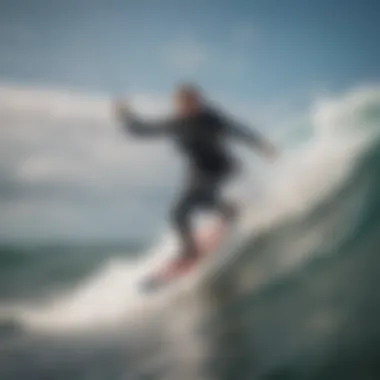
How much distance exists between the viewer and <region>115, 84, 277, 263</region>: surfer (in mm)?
1581

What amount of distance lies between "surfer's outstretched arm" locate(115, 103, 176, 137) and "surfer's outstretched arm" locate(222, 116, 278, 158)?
0.42ft

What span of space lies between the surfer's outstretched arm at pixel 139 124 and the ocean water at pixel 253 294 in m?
0.25

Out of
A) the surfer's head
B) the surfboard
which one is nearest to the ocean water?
the surfboard

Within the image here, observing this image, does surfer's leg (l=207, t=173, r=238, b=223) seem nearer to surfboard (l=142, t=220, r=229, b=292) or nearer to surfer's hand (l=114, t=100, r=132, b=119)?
surfboard (l=142, t=220, r=229, b=292)

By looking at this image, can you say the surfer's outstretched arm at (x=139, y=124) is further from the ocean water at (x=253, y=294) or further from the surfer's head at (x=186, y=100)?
the ocean water at (x=253, y=294)

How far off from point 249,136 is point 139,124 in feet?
0.84

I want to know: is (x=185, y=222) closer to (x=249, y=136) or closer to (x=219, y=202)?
(x=219, y=202)

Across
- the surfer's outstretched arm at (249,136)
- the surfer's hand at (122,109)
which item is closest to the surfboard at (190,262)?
the surfer's outstretched arm at (249,136)

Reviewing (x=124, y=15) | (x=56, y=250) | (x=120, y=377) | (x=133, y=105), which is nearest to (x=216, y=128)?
(x=133, y=105)

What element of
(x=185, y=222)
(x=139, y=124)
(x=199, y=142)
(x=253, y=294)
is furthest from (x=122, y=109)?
(x=253, y=294)

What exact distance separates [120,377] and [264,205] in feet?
1.63

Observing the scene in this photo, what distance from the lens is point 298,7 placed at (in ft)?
5.51

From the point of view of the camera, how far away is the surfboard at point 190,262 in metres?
1.55

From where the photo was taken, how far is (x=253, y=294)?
62.2 inches
